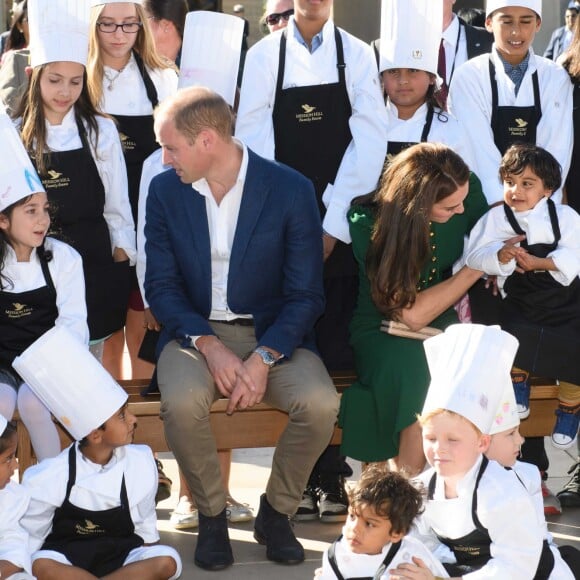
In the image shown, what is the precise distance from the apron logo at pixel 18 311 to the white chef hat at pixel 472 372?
1.60m

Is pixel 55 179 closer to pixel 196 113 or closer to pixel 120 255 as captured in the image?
pixel 120 255

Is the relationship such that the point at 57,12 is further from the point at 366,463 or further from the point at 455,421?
the point at 455,421

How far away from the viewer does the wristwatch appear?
4645mm

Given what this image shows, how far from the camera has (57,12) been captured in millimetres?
5234

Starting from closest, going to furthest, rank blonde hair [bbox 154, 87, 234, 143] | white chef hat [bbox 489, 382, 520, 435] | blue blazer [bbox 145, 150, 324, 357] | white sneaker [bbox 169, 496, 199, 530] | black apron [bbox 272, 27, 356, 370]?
1. white chef hat [bbox 489, 382, 520, 435]
2. blonde hair [bbox 154, 87, 234, 143]
3. blue blazer [bbox 145, 150, 324, 357]
4. white sneaker [bbox 169, 496, 199, 530]
5. black apron [bbox 272, 27, 356, 370]

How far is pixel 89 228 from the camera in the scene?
204 inches

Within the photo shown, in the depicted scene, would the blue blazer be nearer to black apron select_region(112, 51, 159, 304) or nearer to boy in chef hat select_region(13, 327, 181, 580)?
boy in chef hat select_region(13, 327, 181, 580)

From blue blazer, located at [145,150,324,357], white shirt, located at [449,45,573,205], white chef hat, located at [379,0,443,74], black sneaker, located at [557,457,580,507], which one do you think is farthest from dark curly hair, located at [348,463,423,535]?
white chef hat, located at [379,0,443,74]

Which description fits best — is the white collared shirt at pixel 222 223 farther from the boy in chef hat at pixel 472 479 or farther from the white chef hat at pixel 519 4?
the white chef hat at pixel 519 4

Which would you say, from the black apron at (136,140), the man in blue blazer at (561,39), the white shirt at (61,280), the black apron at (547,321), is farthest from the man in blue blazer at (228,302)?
the man in blue blazer at (561,39)

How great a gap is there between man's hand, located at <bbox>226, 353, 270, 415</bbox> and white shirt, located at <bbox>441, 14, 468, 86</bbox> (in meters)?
2.10

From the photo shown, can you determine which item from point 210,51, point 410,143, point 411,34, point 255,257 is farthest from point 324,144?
point 255,257

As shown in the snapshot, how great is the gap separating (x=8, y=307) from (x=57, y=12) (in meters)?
1.27

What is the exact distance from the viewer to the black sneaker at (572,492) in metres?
5.13
